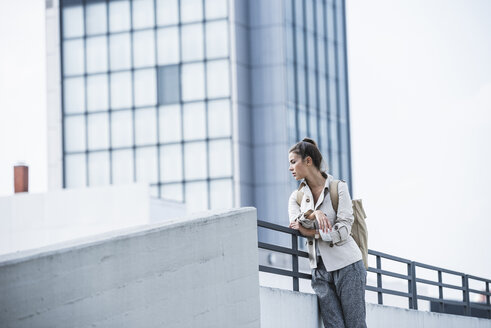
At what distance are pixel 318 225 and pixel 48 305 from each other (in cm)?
308

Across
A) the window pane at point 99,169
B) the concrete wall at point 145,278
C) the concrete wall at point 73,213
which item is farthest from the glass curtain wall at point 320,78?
the concrete wall at point 145,278

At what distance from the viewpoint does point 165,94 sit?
51344 millimetres

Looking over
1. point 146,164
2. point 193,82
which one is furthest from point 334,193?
point 146,164

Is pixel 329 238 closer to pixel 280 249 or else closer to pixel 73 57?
pixel 280 249

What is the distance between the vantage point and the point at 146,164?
51531mm

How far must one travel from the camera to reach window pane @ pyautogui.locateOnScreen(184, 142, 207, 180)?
50.1 meters

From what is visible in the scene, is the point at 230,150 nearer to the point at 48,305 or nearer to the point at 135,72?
the point at 135,72

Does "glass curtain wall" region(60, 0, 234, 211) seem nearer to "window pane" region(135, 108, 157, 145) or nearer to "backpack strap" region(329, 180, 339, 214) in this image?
"window pane" region(135, 108, 157, 145)

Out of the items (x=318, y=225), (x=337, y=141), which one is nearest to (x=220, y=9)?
(x=337, y=141)

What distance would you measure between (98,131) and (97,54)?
4240mm

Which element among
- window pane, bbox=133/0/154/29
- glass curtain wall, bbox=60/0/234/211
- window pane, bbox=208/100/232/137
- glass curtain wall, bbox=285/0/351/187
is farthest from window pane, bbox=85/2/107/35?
glass curtain wall, bbox=285/0/351/187

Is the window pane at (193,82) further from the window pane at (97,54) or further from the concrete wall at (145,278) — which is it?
the concrete wall at (145,278)

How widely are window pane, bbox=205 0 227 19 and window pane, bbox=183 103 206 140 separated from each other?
15.3 ft

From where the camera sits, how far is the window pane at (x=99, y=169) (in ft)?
173
